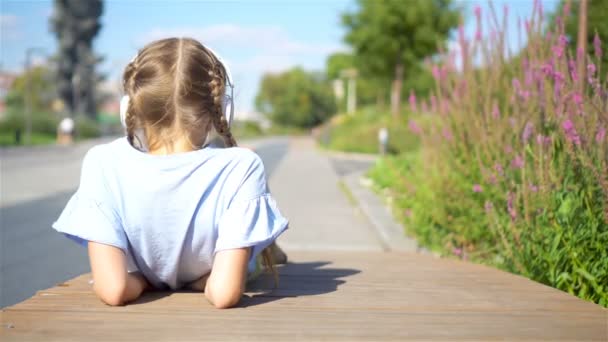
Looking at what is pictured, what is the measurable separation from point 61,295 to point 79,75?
59.6 m

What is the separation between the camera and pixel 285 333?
1.74m

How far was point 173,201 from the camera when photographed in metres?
2.15

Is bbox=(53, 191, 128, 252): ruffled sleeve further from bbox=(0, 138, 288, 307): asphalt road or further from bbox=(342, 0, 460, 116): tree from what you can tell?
bbox=(342, 0, 460, 116): tree

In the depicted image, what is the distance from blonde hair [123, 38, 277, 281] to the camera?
2.12 m

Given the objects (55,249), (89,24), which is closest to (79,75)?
(89,24)

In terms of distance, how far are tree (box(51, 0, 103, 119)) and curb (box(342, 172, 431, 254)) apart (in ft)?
162

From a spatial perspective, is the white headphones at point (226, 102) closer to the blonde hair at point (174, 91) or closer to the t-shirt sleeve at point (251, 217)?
the blonde hair at point (174, 91)

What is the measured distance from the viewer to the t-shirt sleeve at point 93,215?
212cm

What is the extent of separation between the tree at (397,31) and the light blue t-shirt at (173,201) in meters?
27.0

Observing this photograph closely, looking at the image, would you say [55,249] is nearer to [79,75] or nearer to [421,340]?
[421,340]

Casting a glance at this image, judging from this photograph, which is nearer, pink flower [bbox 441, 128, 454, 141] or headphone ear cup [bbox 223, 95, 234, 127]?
headphone ear cup [bbox 223, 95, 234, 127]

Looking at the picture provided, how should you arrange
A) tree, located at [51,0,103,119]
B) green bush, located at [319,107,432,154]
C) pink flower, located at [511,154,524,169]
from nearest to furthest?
pink flower, located at [511,154,524,169]
green bush, located at [319,107,432,154]
tree, located at [51,0,103,119]

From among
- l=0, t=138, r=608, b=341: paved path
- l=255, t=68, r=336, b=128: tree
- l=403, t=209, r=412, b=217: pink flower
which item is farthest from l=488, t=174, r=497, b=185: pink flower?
l=255, t=68, r=336, b=128: tree

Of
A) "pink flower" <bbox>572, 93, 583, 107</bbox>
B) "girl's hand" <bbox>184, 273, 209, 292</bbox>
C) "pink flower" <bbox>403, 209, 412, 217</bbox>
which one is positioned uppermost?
"pink flower" <bbox>572, 93, 583, 107</bbox>
